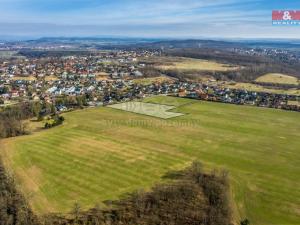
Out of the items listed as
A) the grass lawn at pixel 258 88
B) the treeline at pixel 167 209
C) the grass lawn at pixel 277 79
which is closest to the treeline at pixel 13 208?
the treeline at pixel 167 209

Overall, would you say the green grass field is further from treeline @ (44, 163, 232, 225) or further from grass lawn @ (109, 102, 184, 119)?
grass lawn @ (109, 102, 184, 119)

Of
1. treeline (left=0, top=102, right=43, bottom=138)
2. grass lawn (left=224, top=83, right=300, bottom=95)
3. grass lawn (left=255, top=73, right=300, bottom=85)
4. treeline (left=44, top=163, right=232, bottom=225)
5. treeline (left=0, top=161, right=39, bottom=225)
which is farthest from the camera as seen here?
grass lawn (left=255, top=73, right=300, bottom=85)

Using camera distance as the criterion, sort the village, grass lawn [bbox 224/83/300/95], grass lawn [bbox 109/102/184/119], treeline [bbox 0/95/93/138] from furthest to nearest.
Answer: grass lawn [bbox 224/83/300/95] < the village < grass lawn [bbox 109/102/184/119] < treeline [bbox 0/95/93/138]

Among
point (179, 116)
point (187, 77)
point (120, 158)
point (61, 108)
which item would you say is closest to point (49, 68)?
point (187, 77)

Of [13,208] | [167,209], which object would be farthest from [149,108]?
[13,208]

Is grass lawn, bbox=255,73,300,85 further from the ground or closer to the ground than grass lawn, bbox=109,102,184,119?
further from the ground

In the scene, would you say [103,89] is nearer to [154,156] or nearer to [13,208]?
[154,156]

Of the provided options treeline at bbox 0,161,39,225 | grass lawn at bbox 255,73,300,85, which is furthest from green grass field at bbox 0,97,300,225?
grass lawn at bbox 255,73,300,85
